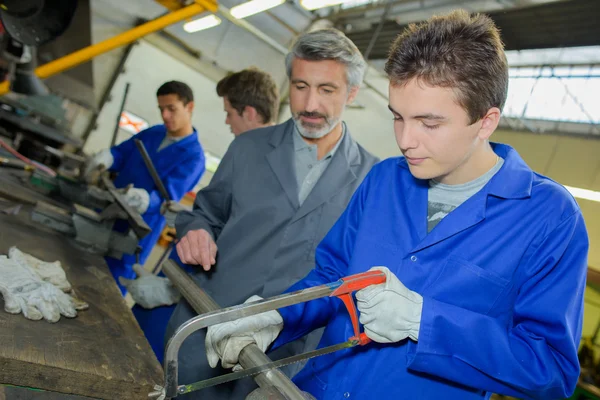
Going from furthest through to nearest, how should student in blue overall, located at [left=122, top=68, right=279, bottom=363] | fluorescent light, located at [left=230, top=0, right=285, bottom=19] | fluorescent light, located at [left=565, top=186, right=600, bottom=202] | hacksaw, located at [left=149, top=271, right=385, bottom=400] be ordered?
1. fluorescent light, located at [left=230, top=0, right=285, bottom=19]
2. fluorescent light, located at [left=565, top=186, right=600, bottom=202]
3. student in blue overall, located at [left=122, top=68, right=279, bottom=363]
4. hacksaw, located at [left=149, top=271, right=385, bottom=400]

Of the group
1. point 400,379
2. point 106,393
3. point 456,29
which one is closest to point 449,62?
point 456,29

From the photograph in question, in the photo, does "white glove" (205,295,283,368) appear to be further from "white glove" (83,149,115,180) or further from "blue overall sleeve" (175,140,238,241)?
"white glove" (83,149,115,180)

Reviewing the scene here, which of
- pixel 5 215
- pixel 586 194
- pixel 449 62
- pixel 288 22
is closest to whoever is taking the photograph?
pixel 449 62

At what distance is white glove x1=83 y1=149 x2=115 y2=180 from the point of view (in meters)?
3.42

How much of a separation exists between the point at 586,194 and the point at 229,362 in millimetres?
3041

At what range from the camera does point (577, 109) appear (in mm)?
5035

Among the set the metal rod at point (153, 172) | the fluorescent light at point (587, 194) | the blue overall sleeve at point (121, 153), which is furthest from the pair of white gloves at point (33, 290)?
the fluorescent light at point (587, 194)

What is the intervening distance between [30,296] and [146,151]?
2.39 metres

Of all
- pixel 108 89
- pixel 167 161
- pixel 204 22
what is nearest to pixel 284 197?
pixel 167 161

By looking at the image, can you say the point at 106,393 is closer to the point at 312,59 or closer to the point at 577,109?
the point at 312,59

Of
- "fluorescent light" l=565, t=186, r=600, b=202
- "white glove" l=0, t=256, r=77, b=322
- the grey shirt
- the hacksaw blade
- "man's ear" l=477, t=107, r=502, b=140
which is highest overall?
"fluorescent light" l=565, t=186, r=600, b=202

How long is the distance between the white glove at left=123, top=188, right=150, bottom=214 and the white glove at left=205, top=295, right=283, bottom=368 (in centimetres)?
213

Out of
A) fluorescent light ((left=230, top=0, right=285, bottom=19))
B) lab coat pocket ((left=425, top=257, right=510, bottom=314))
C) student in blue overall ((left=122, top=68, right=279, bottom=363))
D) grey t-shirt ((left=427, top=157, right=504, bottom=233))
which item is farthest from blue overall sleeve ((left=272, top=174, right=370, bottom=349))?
fluorescent light ((left=230, top=0, right=285, bottom=19))

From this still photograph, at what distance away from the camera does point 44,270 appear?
1449mm
